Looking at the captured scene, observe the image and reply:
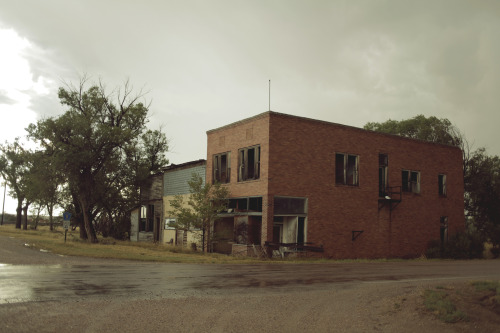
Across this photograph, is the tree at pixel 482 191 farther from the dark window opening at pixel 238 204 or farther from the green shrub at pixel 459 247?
the dark window opening at pixel 238 204

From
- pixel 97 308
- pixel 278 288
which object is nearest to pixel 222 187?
pixel 278 288

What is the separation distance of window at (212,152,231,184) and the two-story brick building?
0.07 metres

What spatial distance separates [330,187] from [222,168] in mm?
7556

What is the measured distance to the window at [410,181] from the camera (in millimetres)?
33656

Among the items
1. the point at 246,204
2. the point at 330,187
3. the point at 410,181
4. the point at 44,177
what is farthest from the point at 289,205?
the point at 44,177

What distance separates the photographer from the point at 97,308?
8961 mm

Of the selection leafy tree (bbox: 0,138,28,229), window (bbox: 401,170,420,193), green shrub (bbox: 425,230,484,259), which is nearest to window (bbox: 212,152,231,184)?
window (bbox: 401,170,420,193)

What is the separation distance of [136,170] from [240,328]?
35187 millimetres

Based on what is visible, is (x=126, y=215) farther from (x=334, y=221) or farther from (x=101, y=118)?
(x=334, y=221)

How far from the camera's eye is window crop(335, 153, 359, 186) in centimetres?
3022

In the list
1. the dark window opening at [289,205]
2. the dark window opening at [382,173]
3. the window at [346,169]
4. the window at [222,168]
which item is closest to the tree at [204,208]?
the window at [222,168]

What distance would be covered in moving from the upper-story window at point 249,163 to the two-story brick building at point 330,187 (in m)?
0.06

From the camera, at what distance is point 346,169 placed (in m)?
30.5

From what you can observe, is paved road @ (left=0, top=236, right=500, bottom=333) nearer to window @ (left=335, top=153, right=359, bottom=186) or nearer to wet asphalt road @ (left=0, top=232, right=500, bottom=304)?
wet asphalt road @ (left=0, top=232, right=500, bottom=304)
